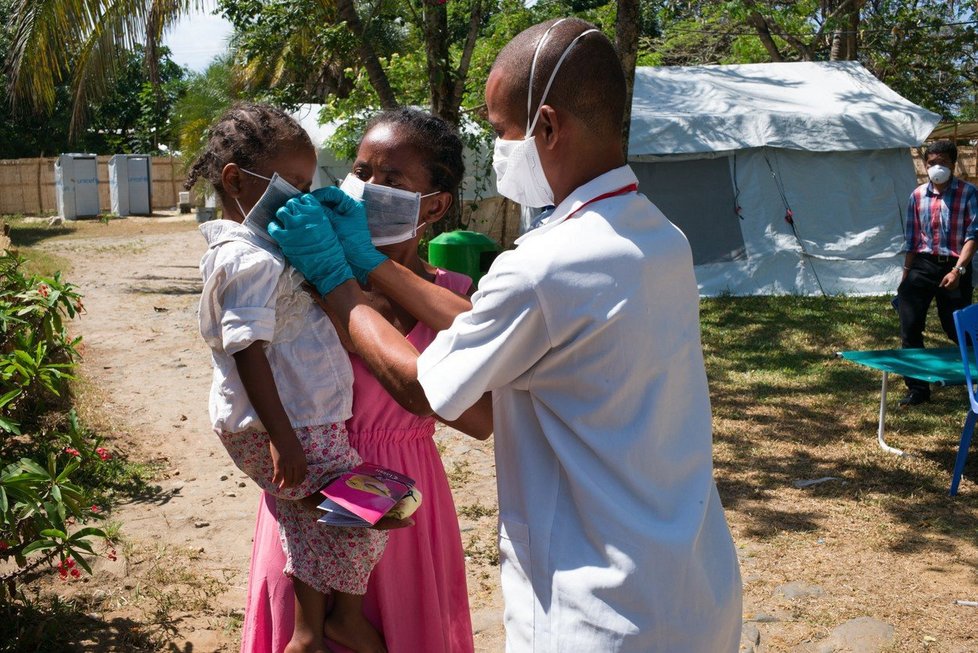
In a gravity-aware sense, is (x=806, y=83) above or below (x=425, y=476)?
above

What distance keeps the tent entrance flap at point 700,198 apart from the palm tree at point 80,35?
559 cm

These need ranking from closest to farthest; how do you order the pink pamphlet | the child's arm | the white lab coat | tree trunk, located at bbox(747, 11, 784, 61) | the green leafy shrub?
the white lab coat → the pink pamphlet → the child's arm → the green leafy shrub → tree trunk, located at bbox(747, 11, 784, 61)

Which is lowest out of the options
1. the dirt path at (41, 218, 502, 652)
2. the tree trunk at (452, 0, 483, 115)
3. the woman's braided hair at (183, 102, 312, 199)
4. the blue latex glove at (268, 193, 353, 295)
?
the dirt path at (41, 218, 502, 652)

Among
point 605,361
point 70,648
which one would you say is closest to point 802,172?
point 70,648

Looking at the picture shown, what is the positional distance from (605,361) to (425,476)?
808 mm

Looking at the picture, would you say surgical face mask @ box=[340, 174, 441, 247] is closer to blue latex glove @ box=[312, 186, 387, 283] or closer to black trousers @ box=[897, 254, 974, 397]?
blue latex glove @ box=[312, 186, 387, 283]

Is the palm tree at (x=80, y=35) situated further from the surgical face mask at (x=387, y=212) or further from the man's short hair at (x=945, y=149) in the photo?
the surgical face mask at (x=387, y=212)

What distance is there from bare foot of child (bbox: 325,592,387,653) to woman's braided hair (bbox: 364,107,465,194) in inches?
37.0

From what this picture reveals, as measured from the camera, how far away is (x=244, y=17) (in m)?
9.37

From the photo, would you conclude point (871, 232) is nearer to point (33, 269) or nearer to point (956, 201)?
point (956, 201)

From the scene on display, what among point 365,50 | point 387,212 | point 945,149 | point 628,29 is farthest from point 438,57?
point 387,212

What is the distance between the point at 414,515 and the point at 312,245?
0.63 m

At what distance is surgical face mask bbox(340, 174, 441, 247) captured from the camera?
2.12m

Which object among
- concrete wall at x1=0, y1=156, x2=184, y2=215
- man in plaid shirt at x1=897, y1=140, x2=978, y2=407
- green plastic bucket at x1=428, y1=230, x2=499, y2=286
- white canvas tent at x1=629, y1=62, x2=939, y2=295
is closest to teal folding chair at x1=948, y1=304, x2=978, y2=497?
man in plaid shirt at x1=897, y1=140, x2=978, y2=407
